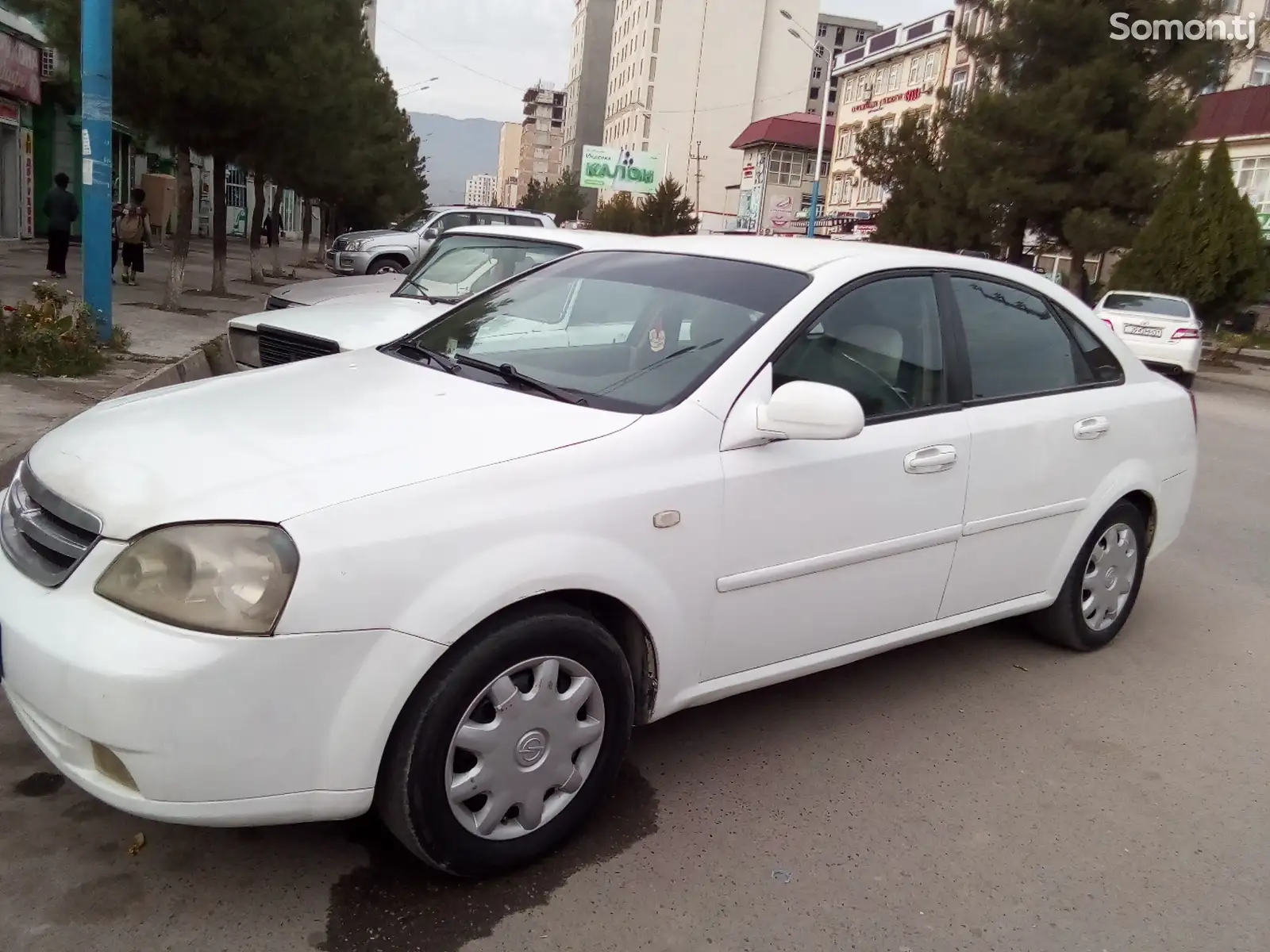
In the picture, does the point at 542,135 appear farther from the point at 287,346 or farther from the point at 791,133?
the point at 287,346

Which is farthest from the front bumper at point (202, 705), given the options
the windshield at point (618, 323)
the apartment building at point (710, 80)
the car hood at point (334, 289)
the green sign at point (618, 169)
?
the apartment building at point (710, 80)

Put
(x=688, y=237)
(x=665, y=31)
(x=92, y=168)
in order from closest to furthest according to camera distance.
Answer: (x=688, y=237) < (x=92, y=168) < (x=665, y=31)

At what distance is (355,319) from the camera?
682 cm

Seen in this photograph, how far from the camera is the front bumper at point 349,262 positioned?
54.5 ft

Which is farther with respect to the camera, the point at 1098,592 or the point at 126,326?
the point at 126,326

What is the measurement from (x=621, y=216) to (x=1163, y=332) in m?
51.7

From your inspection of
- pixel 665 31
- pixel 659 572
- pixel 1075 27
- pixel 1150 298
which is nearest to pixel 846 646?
pixel 659 572

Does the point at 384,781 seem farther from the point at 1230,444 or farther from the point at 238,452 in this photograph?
the point at 1230,444

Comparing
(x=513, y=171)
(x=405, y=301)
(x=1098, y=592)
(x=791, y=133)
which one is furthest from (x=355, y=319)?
(x=513, y=171)

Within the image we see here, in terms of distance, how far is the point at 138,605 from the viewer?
2.28 meters

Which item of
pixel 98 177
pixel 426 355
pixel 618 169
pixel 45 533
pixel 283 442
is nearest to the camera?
pixel 45 533

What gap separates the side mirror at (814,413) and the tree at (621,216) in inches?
2204

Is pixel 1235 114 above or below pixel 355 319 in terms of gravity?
above

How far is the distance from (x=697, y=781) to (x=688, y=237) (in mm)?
2118
